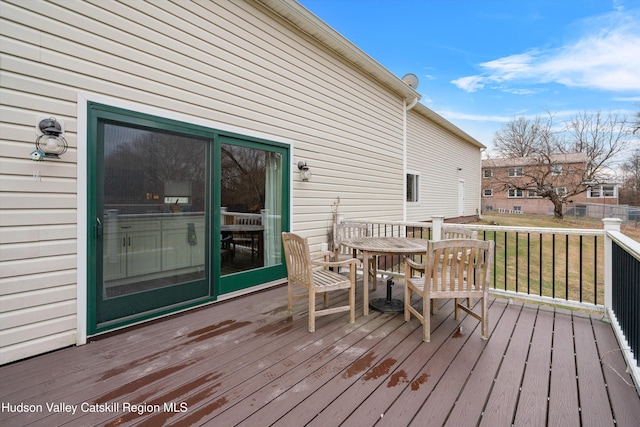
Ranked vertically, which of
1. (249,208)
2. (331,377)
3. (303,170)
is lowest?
(331,377)

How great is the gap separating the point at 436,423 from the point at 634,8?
15130 millimetres

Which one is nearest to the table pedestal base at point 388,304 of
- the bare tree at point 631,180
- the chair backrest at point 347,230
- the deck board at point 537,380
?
the deck board at point 537,380

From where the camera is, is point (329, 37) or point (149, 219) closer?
point (149, 219)

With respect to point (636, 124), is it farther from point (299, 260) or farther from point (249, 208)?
point (299, 260)

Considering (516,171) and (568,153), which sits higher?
(568,153)

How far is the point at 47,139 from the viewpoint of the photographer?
91.0 inches

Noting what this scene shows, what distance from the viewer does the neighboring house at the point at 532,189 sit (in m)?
17.3

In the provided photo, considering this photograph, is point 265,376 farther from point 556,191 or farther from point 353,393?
point 556,191

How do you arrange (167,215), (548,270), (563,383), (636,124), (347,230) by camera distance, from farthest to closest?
(636,124)
(548,270)
(347,230)
(167,215)
(563,383)

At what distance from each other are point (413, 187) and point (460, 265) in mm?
7228

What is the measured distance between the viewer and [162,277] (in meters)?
3.09

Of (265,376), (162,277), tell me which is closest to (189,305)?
(162,277)

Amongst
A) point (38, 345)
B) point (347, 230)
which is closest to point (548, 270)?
point (347, 230)

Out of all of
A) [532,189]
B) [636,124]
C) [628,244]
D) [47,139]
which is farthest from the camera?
[532,189]
